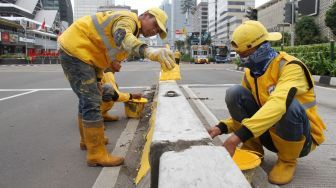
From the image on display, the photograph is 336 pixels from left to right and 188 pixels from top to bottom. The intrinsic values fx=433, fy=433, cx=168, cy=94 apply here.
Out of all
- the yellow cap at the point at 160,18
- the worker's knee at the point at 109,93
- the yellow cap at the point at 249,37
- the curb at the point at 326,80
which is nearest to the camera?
the yellow cap at the point at 249,37

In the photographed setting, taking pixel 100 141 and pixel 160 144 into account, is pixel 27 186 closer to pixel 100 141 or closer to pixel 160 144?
pixel 100 141

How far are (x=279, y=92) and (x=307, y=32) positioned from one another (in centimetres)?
7571

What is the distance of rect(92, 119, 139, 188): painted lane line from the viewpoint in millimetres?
3621

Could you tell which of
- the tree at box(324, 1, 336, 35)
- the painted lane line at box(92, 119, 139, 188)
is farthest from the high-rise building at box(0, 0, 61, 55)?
the painted lane line at box(92, 119, 139, 188)

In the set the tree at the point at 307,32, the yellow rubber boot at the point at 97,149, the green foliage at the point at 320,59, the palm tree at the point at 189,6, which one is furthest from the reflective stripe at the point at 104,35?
the palm tree at the point at 189,6

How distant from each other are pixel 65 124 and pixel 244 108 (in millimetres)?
3566

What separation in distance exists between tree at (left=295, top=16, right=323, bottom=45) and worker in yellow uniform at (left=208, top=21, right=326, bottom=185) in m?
71.5

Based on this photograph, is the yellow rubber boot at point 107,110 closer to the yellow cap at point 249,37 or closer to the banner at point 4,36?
the yellow cap at point 249,37

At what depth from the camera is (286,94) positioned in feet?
9.81

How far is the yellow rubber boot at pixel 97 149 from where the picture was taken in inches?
162

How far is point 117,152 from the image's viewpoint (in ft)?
15.4

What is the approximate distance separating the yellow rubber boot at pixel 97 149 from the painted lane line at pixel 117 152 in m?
0.07

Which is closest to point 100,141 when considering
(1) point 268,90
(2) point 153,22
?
(2) point 153,22

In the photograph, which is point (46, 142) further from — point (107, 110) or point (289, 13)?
point (289, 13)
